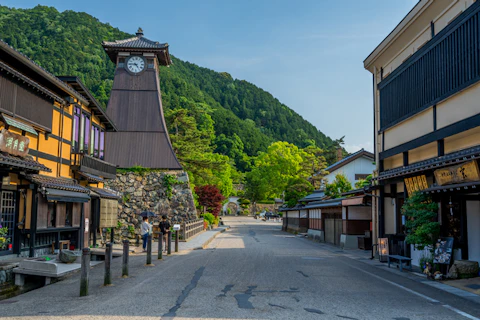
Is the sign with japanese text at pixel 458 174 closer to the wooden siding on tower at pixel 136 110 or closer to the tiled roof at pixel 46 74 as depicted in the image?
the tiled roof at pixel 46 74

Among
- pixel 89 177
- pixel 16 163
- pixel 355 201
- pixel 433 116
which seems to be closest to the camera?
pixel 16 163

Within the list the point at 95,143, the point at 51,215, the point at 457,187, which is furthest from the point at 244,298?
the point at 95,143

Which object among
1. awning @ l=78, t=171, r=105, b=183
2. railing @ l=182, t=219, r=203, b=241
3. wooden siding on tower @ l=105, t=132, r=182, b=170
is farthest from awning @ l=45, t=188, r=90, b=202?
wooden siding on tower @ l=105, t=132, r=182, b=170

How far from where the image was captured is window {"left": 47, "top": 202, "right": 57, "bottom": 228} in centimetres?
1696

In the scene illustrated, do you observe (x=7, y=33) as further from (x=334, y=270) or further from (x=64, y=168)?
(x=334, y=270)

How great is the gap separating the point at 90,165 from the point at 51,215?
12.8 ft

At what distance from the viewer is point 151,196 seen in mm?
32125

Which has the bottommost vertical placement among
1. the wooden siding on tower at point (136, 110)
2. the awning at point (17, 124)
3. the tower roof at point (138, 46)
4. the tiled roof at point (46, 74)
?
the awning at point (17, 124)

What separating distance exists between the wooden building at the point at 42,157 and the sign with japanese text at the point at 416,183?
12.3 meters

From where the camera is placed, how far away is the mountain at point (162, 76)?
85438mm

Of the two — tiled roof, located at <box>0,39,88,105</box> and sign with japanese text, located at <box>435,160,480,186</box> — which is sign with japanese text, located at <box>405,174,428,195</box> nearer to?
sign with japanese text, located at <box>435,160,480,186</box>

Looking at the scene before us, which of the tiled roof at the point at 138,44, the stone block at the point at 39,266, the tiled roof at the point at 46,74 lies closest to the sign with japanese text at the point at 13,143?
the tiled roof at the point at 46,74

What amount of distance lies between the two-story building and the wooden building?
12.3m

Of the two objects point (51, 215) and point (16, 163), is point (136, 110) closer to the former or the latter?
point (51, 215)
